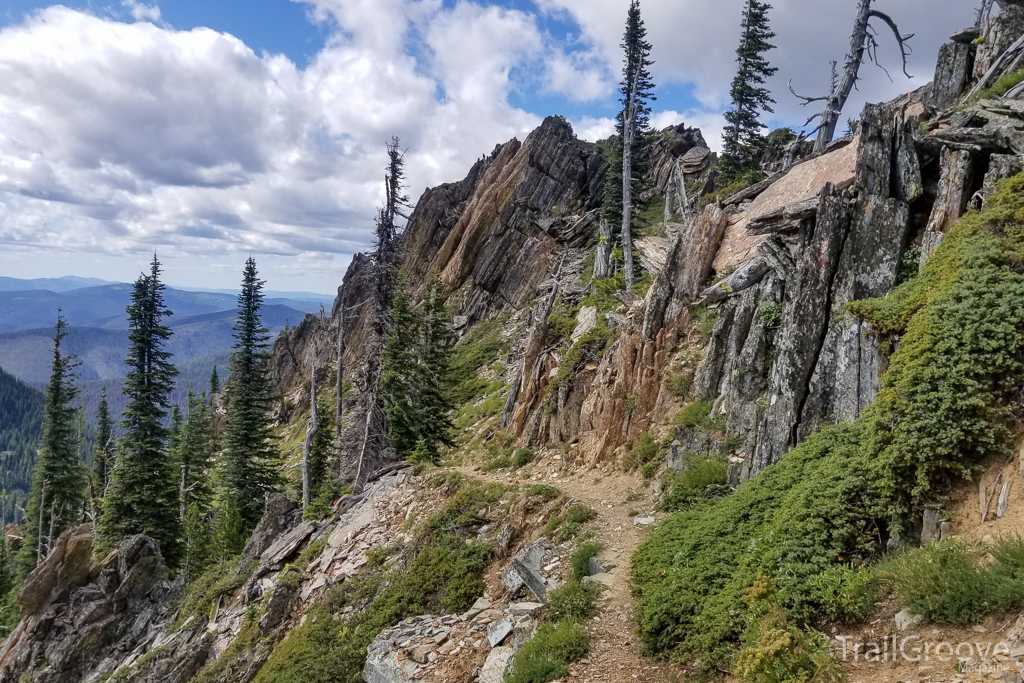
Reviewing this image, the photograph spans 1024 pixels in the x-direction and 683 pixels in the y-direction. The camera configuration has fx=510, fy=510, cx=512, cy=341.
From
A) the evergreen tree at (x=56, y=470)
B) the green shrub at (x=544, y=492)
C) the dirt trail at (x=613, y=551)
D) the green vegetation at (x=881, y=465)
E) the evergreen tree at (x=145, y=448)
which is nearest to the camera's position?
the green vegetation at (x=881, y=465)

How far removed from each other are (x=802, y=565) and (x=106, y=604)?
29895mm

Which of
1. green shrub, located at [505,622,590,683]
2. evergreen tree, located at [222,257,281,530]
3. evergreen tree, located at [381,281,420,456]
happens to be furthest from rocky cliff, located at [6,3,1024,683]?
evergreen tree, located at [222,257,281,530]

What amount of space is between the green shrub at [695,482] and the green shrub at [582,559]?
7.12 feet

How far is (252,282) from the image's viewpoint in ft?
121

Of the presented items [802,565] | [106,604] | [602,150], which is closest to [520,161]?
[602,150]

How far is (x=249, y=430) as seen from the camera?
32.8 meters

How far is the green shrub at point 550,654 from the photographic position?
821 centimetres

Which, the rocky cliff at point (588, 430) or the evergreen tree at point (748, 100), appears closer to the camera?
the rocky cliff at point (588, 430)

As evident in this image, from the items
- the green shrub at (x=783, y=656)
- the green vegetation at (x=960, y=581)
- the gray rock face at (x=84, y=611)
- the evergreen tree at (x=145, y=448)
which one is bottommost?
the gray rock face at (x=84, y=611)

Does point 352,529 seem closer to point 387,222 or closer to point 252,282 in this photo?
point 387,222

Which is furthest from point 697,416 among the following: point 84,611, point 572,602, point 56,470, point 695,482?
point 56,470

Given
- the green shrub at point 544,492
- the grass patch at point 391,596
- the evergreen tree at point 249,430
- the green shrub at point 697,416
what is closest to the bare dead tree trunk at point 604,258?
the green shrub at point 697,416

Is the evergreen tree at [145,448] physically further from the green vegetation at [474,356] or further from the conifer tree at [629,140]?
the conifer tree at [629,140]

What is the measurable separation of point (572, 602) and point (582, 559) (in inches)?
53.8
